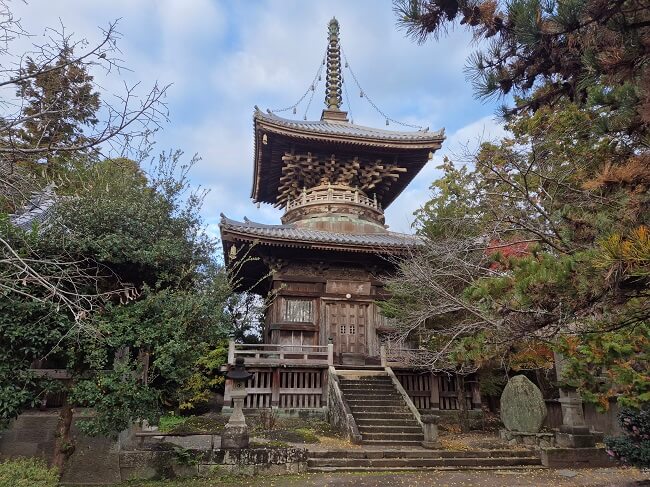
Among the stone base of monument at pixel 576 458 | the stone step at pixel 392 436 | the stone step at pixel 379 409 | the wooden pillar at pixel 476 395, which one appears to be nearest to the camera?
the stone base of monument at pixel 576 458

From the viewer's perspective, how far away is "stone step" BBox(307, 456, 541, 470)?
8673mm

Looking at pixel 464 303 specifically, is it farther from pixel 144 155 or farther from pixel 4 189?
pixel 144 155

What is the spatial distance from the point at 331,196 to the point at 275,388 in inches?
294

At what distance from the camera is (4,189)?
4500mm

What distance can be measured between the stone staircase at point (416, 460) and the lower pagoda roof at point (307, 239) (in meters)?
5.97

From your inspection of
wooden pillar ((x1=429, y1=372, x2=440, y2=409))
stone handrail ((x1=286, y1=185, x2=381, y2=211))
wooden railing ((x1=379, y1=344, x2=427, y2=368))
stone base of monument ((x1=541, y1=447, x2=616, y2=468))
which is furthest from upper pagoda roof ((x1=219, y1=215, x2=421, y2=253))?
stone base of monument ((x1=541, y1=447, x2=616, y2=468))

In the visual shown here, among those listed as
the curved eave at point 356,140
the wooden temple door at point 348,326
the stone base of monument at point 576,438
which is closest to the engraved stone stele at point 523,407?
the stone base of monument at point 576,438

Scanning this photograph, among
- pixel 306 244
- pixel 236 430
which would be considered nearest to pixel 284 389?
pixel 236 430

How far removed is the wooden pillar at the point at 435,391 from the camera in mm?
13461

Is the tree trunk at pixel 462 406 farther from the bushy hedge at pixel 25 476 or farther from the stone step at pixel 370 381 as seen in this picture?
the bushy hedge at pixel 25 476

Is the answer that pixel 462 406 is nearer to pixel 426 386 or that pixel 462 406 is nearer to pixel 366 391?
pixel 426 386

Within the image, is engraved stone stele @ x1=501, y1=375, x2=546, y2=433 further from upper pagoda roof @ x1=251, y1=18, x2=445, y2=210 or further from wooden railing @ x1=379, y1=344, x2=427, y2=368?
upper pagoda roof @ x1=251, y1=18, x2=445, y2=210

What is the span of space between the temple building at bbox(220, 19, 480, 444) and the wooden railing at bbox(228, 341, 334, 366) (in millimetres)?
35

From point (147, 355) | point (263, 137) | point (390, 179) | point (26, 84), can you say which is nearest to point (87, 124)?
point (26, 84)
